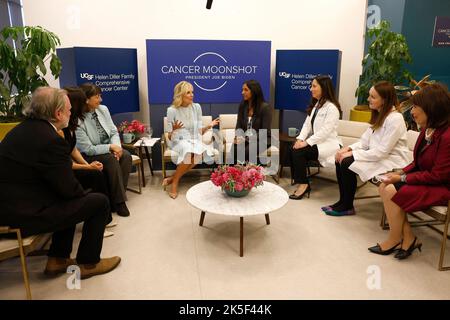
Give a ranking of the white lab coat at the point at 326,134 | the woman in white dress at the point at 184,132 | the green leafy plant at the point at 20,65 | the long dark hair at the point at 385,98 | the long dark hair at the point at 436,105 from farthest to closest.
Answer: the woman in white dress at the point at 184,132 < the white lab coat at the point at 326,134 < the green leafy plant at the point at 20,65 < the long dark hair at the point at 385,98 < the long dark hair at the point at 436,105

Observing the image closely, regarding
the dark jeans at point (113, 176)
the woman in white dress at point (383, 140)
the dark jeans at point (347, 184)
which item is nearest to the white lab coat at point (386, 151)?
the woman in white dress at point (383, 140)

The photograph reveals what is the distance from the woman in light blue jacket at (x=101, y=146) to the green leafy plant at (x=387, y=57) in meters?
3.63

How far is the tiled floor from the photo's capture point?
2670 mm

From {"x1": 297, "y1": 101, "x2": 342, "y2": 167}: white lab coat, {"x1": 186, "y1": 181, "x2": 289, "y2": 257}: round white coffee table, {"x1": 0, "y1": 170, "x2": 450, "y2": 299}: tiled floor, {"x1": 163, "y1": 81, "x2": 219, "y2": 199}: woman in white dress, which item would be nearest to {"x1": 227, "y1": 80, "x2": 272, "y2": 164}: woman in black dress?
{"x1": 163, "y1": 81, "x2": 219, "y2": 199}: woman in white dress

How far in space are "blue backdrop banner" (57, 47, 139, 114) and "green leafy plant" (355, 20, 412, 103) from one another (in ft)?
11.0

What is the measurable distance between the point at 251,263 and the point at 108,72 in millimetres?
3347

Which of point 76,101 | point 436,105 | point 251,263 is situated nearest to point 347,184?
point 436,105

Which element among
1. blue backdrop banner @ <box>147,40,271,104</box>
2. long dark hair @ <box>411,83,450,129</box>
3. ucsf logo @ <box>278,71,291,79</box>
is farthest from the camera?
ucsf logo @ <box>278,71,291,79</box>

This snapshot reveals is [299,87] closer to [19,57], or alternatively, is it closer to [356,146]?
[356,146]

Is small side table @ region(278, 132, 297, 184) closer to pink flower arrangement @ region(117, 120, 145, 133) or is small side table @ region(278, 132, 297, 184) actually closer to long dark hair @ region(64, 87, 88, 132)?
pink flower arrangement @ region(117, 120, 145, 133)

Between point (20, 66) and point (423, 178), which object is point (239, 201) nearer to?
point (423, 178)

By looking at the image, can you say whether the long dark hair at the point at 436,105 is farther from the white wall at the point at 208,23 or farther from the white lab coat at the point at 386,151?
the white wall at the point at 208,23

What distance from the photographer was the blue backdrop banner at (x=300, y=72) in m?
5.32
